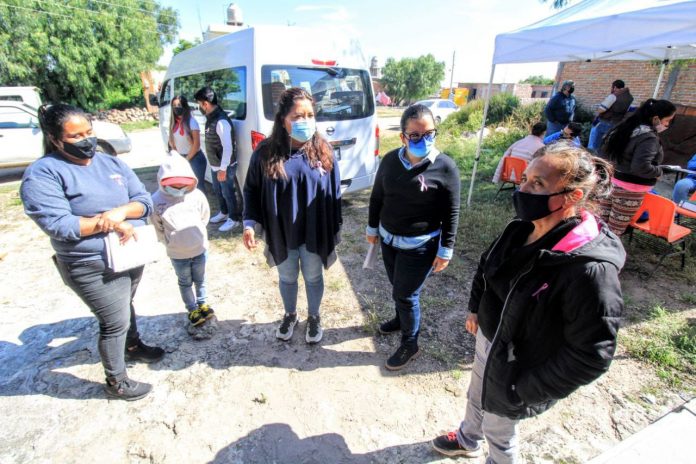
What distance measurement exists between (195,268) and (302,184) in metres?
1.13

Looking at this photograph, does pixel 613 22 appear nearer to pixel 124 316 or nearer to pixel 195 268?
pixel 195 268

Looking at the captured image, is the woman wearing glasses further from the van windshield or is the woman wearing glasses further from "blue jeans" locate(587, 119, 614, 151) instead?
"blue jeans" locate(587, 119, 614, 151)

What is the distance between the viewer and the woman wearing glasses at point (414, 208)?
192 cm

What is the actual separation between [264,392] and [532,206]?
1.97 meters

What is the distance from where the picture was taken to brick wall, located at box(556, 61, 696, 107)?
29.4 ft

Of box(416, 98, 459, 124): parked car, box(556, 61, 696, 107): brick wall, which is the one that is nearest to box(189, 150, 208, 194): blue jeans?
box(556, 61, 696, 107): brick wall

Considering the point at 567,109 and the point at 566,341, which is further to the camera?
the point at 567,109

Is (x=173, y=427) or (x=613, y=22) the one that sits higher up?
(x=613, y=22)

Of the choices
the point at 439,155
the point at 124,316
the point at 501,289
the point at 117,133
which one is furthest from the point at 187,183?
the point at 117,133

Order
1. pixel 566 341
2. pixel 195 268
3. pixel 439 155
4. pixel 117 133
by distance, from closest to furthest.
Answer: pixel 566 341 < pixel 439 155 < pixel 195 268 < pixel 117 133

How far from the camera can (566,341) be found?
3.64 feet

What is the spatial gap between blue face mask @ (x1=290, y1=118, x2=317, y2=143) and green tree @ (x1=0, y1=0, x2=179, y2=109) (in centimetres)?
1812

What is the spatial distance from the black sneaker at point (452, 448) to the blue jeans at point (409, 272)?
70 centimetres

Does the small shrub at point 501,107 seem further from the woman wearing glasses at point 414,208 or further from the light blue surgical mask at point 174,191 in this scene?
the light blue surgical mask at point 174,191
